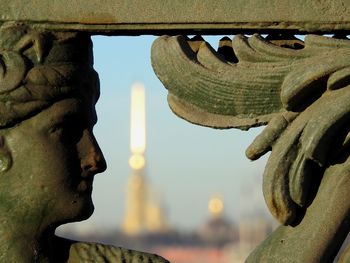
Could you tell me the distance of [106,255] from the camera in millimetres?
6770

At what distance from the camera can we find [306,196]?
6586mm

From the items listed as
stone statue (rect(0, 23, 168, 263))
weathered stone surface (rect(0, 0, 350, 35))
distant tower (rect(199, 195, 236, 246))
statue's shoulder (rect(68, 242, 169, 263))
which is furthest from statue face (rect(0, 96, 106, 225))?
distant tower (rect(199, 195, 236, 246))

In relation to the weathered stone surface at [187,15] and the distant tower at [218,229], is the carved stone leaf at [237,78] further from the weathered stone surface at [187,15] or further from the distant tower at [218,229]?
the distant tower at [218,229]

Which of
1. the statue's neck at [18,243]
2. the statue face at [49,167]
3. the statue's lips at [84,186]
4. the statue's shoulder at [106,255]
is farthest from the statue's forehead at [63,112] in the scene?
the statue's shoulder at [106,255]

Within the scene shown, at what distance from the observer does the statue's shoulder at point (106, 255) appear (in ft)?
22.1

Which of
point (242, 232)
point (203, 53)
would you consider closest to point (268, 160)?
point (203, 53)

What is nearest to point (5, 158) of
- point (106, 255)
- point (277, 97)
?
point (106, 255)

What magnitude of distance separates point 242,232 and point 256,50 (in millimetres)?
81711

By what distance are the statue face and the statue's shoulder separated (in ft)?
0.72

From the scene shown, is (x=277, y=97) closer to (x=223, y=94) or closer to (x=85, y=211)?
(x=223, y=94)

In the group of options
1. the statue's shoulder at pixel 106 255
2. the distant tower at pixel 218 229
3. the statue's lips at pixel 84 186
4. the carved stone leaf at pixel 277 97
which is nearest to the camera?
the carved stone leaf at pixel 277 97

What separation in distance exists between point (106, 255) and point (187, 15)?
1.13m

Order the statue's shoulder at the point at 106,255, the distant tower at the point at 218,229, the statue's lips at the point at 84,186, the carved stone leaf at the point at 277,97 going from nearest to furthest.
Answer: the carved stone leaf at the point at 277,97
the statue's lips at the point at 84,186
the statue's shoulder at the point at 106,255
the distant tower at the point at 218,229

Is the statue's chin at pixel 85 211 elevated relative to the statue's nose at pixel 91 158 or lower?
lower
